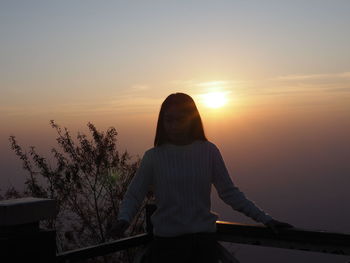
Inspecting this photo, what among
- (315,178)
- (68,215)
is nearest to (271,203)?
(315,178)

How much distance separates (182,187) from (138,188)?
0.87ft

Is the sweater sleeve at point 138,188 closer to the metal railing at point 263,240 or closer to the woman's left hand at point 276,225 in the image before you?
the metal railing at point 263,240

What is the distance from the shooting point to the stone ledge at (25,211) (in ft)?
6.83

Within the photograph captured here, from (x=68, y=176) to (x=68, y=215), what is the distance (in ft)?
2.84

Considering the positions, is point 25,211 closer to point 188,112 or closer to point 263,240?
point 188,112

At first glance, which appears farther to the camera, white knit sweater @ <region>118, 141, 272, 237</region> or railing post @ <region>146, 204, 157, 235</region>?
railing post @ <region>146, 204, 157, 235</region>

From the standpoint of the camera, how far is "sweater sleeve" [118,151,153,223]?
106 inches

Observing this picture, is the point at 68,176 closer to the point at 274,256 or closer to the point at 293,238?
the point at 293,238

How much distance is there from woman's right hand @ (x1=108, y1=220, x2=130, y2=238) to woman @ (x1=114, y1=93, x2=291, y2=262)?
0.11ft

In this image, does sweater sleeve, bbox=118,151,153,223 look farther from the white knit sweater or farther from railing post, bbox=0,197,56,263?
railing post, bbox=0,197,56,263

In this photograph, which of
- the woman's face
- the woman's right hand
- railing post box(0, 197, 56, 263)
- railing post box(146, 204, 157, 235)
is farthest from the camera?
railing post box(146, 204, 157, 235)

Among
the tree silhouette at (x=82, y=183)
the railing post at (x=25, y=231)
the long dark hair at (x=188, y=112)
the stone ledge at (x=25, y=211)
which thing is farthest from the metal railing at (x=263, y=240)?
the tree silhouette at (x=82, y=183)

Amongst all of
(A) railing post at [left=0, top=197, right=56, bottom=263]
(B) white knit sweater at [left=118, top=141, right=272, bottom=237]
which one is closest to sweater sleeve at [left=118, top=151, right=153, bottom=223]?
(B) white knit sweater at [left=118, top=141, right=272, bottom=237]

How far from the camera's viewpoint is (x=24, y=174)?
9453 millimetres
